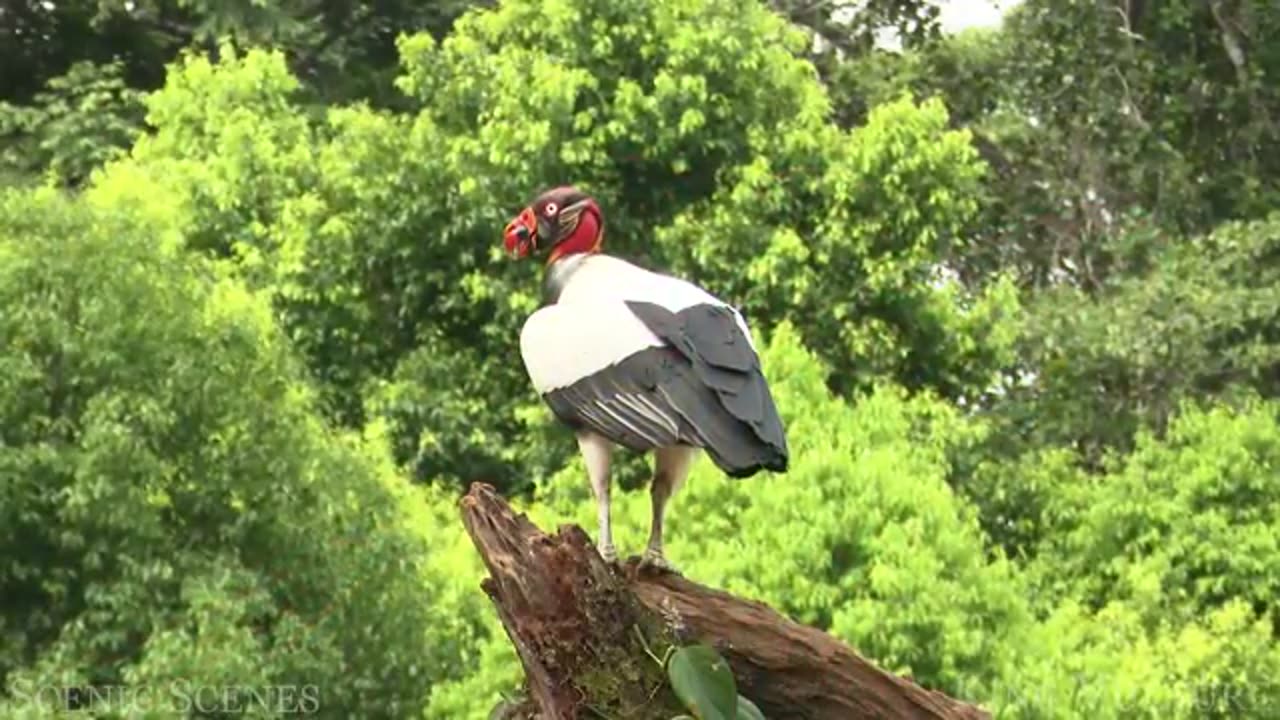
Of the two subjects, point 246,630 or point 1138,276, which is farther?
point 1138,276

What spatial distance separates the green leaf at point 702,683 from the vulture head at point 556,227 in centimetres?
99

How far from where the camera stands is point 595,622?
11.5 ft

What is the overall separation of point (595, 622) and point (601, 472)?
18.3 inches

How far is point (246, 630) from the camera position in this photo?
7527 millimetres

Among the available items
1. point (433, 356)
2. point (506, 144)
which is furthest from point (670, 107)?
point (433, 356)

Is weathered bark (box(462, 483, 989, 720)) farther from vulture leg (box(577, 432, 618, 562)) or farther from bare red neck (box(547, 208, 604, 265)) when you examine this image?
bare red neck (box(547, 208, 604, 265))

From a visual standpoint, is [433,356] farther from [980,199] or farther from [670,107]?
[980,199]

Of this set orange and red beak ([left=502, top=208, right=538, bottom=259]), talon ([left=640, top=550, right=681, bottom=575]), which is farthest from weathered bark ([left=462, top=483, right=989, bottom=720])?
orange and red beak ([left=502, top=208, right=538, bottom=259])

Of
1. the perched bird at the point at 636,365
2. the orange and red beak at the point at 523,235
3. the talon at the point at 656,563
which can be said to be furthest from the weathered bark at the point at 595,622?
the orange and red beak at the point at 523,235

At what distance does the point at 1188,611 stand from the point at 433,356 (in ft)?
16.0

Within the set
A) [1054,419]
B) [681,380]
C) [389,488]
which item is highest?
[681,380]

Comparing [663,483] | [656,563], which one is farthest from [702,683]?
[663,483]

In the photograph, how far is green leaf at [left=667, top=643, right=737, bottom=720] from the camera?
3441mm

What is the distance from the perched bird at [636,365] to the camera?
354 cm
